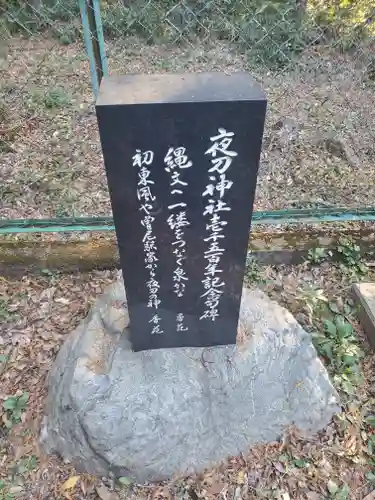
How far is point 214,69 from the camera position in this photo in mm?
4180

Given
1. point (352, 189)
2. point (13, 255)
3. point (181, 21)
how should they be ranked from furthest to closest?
point (181, 21) → point (352, 189) → point (13, 255)

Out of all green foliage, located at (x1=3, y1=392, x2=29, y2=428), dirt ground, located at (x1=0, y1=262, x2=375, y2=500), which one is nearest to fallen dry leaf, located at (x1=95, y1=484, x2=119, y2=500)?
dirt ground, located at (x1=0, y1=262, x2=375, y2=500)

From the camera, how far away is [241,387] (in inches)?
88.6

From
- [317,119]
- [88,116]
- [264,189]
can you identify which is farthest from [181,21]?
[264,189]

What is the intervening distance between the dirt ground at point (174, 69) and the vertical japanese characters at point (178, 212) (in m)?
1.58

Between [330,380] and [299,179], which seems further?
[299,179]

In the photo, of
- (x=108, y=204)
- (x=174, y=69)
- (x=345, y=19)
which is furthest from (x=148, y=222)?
(x=345, y=19)

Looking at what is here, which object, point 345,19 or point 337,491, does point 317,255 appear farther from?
point 345,19

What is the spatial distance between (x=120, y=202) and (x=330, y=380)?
5.39 ft

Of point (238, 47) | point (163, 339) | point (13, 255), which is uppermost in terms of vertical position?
point (238, 47)

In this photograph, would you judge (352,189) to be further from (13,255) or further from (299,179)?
(13,255)

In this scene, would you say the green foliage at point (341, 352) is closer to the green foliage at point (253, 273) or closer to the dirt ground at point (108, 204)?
the dirt ground at point (108, 204)

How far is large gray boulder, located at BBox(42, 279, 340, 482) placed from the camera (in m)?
2.12

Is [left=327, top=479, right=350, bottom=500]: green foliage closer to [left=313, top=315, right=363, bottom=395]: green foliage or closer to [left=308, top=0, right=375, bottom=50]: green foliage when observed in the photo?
[left=313, top=315, right=363, bottom=395]: green foliage
